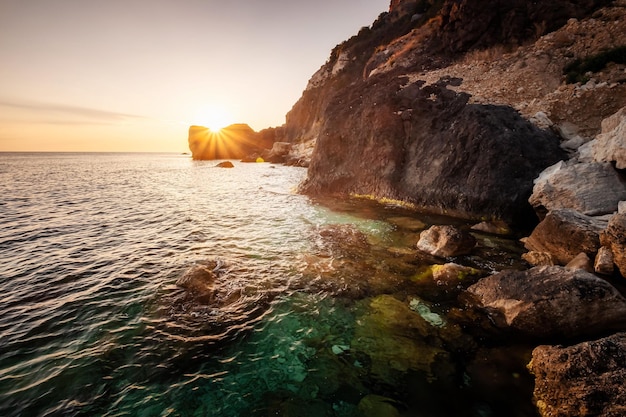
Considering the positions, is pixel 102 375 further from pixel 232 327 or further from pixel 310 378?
pixel 310 378

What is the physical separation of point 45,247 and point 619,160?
23.5 metres

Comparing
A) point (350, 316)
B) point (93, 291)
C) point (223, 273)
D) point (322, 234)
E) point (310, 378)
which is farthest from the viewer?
point (322, 234)

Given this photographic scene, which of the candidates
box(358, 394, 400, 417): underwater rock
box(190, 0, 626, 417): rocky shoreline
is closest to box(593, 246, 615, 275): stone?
box(190, 0, 626, 417): rocky shoreline

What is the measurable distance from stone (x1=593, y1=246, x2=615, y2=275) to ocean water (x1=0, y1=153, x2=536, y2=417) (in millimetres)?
2123

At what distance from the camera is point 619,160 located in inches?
386

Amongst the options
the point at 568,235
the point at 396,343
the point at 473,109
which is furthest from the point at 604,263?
the point at 473,109

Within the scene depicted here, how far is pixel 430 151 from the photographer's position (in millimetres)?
18031

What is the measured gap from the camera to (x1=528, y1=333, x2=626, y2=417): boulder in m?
3.77

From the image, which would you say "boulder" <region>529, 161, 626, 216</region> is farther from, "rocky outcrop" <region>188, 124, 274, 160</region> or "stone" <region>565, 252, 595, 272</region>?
"rocky outcrop" <region>188, 124, 274, 160</region>

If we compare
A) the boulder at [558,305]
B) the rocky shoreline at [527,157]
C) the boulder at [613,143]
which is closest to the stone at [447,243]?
the rocky shoreline at [527,157]

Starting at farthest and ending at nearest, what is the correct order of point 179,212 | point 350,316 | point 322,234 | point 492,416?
point 179,212, point 322,234, point 350,316, point 492,416

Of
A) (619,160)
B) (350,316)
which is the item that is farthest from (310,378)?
(619,160)

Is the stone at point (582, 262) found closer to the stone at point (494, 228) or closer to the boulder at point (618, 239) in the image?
the boulder at point (618, 239)

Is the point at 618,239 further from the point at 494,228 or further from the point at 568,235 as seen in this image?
the point at 494,228
